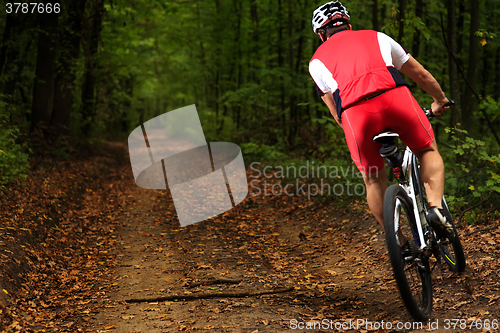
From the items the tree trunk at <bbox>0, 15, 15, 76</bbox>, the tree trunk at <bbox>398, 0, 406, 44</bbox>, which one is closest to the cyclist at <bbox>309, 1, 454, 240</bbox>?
the tree trunk at <bbox>398, 0, 406, 44</bbox>

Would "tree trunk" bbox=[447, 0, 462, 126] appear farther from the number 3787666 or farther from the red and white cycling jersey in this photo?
the number 3787666

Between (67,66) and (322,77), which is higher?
(322,77)

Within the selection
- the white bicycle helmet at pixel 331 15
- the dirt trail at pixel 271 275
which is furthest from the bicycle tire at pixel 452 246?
the white bicycle helmet at pixel 331 15

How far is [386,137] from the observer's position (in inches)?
116

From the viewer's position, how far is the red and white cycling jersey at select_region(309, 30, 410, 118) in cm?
291

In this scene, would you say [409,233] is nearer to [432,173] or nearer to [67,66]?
[432,173]

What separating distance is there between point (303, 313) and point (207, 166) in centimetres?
1252

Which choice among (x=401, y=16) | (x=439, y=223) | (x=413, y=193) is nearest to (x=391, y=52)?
(x=413, y=193)

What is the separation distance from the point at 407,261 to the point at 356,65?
1610 millimetres

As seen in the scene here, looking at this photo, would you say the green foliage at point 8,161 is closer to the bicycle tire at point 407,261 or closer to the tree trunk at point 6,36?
the tree trunk at point 6,36

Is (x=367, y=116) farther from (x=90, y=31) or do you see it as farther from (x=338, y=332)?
(x=90, y=31)

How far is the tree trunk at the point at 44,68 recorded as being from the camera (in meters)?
11.7

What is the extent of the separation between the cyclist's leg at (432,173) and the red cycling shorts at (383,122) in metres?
0.08

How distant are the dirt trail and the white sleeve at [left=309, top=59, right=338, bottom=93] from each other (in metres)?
2.09
